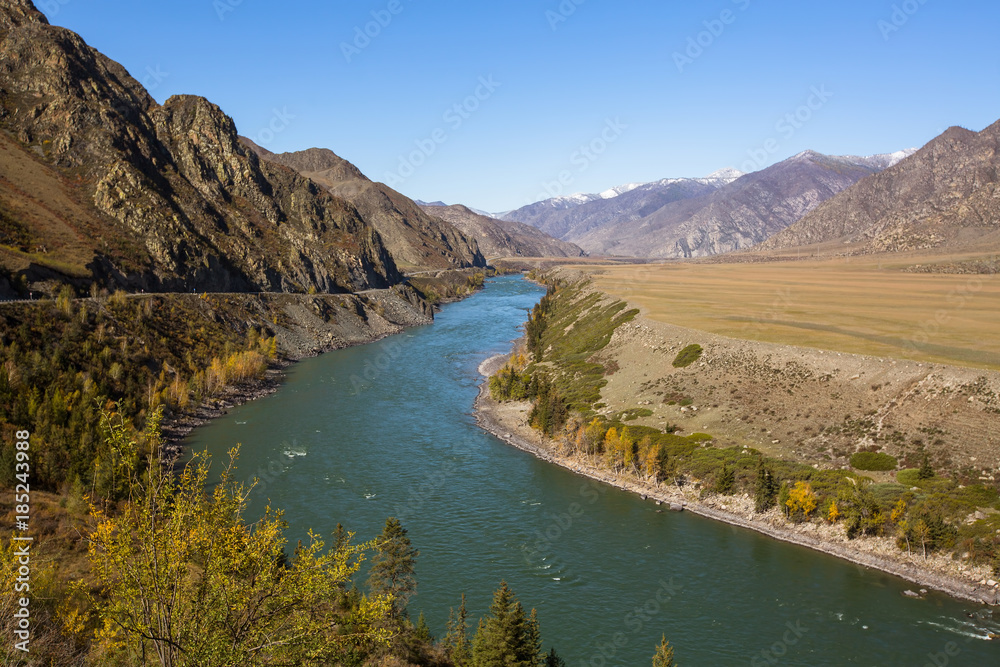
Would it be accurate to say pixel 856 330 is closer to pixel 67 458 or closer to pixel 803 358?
pixel 803 358

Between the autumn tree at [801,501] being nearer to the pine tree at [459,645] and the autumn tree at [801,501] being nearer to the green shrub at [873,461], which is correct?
Result: the green shrub at [873,461]

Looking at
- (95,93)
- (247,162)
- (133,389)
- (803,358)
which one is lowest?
(803,358)

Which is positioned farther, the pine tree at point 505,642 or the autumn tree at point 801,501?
the autumn tree at point 801,501

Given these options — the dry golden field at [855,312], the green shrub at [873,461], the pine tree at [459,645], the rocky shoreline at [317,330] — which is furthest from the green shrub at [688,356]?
the rocky shoreline at [317,330]

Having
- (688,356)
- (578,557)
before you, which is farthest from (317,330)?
(578,557)

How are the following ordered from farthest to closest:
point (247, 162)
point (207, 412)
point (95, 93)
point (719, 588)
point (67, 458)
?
1. point (247, 162)
2. point (95, 93)
3. point (207, 412)
4. point (67, 458)
5. point (719, 588)

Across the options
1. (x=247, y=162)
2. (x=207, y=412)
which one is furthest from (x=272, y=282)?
(x=207, y=412)
